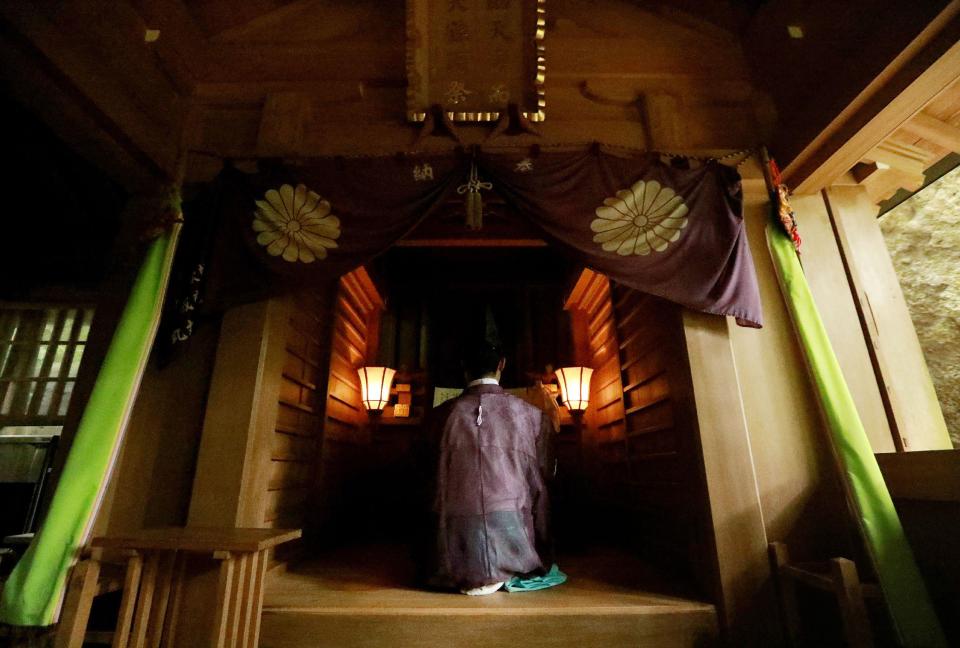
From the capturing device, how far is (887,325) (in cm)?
336

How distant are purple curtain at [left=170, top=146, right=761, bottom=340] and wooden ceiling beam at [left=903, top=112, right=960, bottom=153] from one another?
50.5 inches

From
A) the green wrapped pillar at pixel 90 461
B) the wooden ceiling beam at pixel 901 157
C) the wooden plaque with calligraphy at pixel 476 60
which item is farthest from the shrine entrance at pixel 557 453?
the wooden ceiling beam at pixel 901 157

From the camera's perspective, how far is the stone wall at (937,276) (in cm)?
349

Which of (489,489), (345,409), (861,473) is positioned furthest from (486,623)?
(345,409)

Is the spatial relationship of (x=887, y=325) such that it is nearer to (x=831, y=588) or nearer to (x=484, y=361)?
(x=831, y=588)

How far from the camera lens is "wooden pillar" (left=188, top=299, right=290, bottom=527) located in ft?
9.71

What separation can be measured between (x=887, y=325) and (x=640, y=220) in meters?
2.24

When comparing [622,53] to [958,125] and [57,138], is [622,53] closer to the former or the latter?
[958,125]

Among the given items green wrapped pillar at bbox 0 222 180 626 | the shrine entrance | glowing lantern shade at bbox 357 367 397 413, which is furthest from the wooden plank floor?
glowing lantern shade at bbox 357 367 397 413

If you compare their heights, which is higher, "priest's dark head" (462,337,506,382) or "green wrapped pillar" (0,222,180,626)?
"priest's dark head" (462,337,506,382)

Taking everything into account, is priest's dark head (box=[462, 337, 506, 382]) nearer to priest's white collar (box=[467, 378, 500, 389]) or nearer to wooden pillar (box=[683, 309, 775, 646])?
priest's white collar (box=[467, 378, 500, 389])

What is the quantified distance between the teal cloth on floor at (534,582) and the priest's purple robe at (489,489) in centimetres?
7

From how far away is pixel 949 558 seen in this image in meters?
2.49

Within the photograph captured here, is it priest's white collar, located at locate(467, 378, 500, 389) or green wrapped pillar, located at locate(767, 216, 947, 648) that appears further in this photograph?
priest's white collar, located at locate(467, 378, 500, 389)
